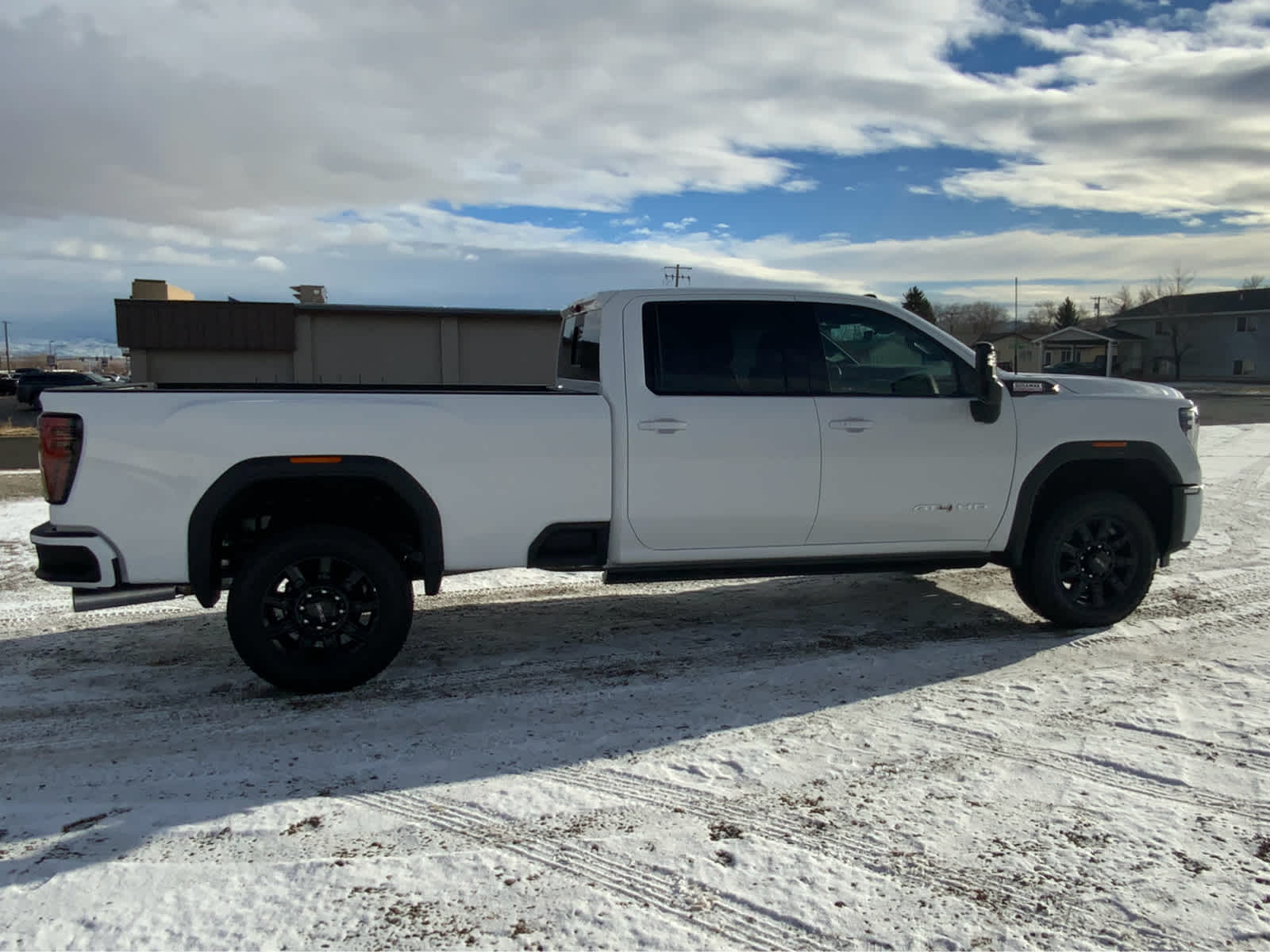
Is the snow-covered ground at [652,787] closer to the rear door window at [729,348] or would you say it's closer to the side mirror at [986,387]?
the side mirror at [986,387]

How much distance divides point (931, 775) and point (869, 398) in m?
2.26

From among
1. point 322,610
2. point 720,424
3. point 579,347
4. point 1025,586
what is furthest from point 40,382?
point 1025,586

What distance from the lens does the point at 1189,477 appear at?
227 inches

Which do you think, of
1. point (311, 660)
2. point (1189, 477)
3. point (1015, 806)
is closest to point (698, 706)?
point (1015, 806)

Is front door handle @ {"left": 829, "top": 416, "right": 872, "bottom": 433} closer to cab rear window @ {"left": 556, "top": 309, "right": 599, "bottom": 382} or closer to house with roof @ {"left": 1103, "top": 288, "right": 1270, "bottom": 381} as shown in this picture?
cab rear window @ {"left": 556, "top": 309, "right": 599, "bottom": 382}

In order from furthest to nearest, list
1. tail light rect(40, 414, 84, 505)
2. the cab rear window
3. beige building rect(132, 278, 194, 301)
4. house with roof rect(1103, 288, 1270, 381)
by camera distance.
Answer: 1. house with roof rect(1103, 288, 1270, 381)
2. beige building rect(132, 278, 194, 301)
3. the cab rear window
4. tail light rect(40, 414, 84, 505)

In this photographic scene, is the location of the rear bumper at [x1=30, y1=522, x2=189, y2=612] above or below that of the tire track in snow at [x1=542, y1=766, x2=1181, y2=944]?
above

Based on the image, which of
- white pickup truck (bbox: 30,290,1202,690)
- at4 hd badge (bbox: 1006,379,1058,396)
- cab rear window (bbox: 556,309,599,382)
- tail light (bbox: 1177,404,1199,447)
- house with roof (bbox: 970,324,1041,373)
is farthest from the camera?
house with roof (bbox: 970,324,1041,373)

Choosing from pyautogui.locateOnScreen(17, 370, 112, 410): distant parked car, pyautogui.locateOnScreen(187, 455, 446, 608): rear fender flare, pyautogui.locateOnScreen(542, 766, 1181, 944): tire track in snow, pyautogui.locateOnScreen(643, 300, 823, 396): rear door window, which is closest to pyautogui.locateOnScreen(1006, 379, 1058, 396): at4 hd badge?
pyautogui.locateOnScreen(643, 300, 823, 396): rear door window

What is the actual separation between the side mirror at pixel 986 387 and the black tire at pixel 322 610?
3.38 metres

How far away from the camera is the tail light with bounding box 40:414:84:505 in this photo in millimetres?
4246

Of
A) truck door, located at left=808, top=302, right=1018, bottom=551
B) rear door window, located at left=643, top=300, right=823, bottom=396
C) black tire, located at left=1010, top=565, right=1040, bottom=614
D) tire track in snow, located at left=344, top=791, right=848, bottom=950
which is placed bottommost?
tire track in snow, located at left=344, top=791, right=848, bottom=950

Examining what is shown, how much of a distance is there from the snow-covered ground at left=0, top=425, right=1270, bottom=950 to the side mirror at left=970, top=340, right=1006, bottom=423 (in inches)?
56.2

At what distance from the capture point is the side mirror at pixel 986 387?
523cm
